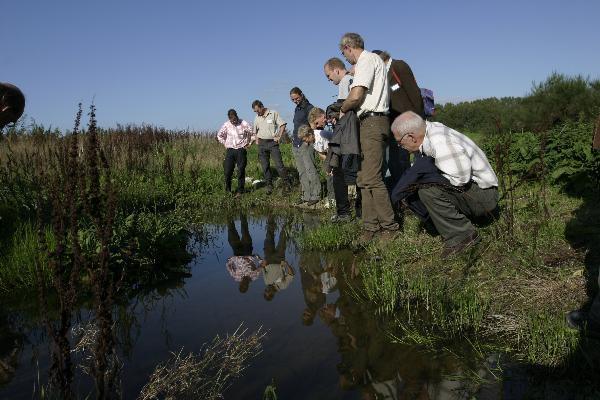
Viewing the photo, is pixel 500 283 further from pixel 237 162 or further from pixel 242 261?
pixel 237 162

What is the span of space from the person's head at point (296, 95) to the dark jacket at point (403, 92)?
340cm

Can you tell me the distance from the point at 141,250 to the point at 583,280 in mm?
3796

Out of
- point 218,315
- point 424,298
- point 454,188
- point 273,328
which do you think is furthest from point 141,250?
point 454,188

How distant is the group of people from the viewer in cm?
430

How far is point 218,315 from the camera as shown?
12.2 feet

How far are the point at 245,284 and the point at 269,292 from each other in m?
0.37

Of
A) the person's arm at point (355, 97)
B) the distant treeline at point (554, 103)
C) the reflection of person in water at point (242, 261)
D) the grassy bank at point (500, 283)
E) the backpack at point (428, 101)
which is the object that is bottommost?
the reflection of person in water at point (242, 261)

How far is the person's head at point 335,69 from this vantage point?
6180mm

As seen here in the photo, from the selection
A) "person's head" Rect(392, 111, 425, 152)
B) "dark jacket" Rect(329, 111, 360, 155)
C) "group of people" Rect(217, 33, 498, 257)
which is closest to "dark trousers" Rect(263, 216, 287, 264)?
"group of people" Rect(217, 33, 498, 257)

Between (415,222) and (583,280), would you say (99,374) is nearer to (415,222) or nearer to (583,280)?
(583,280)

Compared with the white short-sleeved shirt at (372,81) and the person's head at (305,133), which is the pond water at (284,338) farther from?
the person's head at (305,133)

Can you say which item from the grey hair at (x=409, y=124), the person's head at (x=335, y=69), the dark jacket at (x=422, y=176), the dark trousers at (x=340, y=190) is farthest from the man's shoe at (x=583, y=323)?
the person's head at (x=335, y=69)

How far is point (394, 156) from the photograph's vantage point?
6.34m

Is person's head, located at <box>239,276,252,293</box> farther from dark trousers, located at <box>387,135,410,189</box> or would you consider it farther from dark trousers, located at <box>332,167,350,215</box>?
dark trousers, located at <box>387,135,410,189</box>
